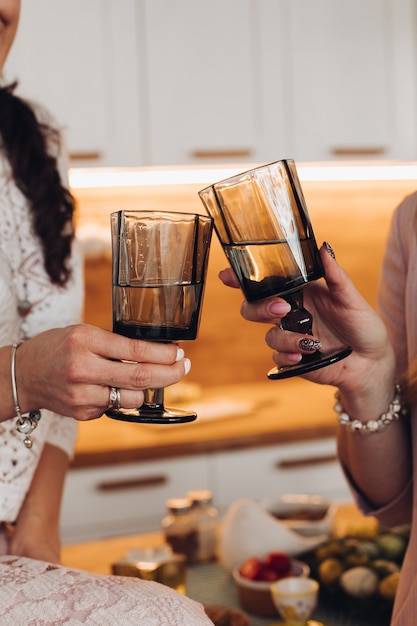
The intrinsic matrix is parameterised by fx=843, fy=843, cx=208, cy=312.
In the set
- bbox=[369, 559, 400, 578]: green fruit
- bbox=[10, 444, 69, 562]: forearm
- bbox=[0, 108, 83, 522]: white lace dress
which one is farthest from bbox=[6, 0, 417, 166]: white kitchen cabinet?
bbox=[369, 559, 400, 578]: green fruit

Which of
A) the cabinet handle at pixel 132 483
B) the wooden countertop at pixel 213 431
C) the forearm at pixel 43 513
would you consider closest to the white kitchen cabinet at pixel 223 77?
the wooden countertop at pixel 213 431

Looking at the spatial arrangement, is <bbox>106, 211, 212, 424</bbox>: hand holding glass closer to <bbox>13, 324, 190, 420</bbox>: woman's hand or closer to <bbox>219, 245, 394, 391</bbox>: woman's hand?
<bbox>13, 324, 190, 420</bbox>: woman's hand

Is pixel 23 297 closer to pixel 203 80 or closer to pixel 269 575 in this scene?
pixel 269 575

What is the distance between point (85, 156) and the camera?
256cm

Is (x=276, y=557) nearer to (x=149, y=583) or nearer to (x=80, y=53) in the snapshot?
(x=149, y=583)

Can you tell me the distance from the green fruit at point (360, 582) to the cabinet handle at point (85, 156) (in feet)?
5.28

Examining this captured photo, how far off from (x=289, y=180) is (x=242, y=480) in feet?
6.05

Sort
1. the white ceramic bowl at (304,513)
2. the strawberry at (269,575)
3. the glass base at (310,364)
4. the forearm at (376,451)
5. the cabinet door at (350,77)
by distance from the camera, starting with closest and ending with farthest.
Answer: the glass base at (310,364) < the forearm at (376,451) < the strawberry at (269,575) < the white ceramic bowl at (304,513) < the cabinet door at (350,77)

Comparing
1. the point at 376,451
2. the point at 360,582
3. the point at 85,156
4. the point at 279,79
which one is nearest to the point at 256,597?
the point at 360,582

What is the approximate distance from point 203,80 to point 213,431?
1.11 metres

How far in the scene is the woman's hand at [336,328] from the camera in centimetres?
96

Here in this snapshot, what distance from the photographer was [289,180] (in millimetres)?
915

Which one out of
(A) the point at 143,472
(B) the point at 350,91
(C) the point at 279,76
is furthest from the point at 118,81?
(A) the point at 143,472

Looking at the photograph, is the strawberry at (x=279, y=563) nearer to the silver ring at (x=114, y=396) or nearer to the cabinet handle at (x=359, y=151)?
the silver ring at (x=114, y=396)
